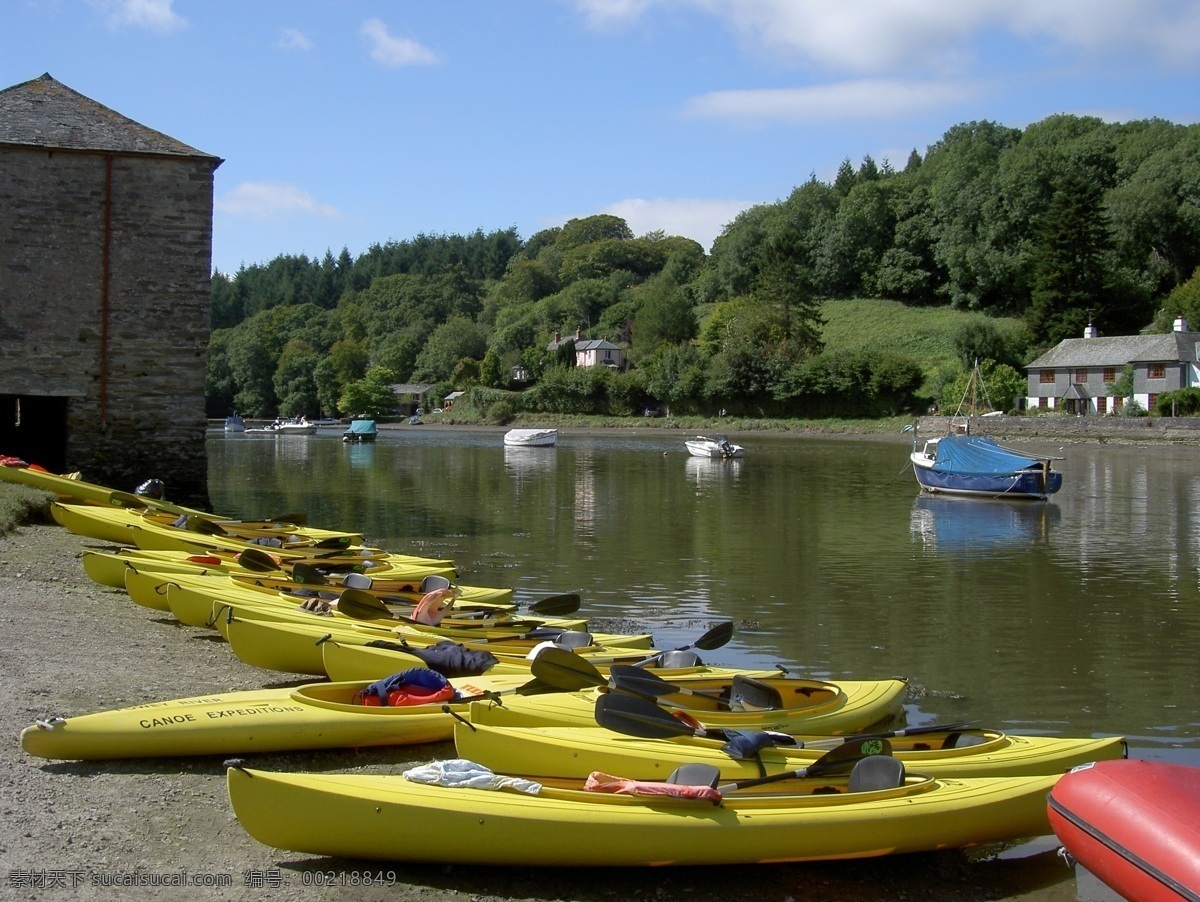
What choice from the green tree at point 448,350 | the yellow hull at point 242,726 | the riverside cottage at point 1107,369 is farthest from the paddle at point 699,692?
the green tree at point 448,350

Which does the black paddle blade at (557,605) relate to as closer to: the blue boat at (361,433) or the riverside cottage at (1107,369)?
the riverside cottage at (1107,369)

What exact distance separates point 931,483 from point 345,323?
11549cm

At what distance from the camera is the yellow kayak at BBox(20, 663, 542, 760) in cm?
670

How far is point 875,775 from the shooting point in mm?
6324

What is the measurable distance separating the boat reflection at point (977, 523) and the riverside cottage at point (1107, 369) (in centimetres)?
3451

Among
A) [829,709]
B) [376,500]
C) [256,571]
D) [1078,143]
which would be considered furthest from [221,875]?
[1078,143]

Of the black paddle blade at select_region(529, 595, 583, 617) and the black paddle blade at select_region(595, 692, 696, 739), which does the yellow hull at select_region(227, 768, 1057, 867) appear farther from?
the black paddle blade at select_region(529, 595, 583, 617)

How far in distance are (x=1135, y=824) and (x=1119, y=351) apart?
64410 mm

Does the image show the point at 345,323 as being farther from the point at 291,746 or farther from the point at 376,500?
the point at 291,746

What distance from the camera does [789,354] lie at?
266ft

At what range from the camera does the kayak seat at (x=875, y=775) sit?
6293 mm

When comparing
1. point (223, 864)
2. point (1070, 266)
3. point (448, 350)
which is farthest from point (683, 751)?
point (448, 350)

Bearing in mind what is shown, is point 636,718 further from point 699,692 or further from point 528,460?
point 528,460

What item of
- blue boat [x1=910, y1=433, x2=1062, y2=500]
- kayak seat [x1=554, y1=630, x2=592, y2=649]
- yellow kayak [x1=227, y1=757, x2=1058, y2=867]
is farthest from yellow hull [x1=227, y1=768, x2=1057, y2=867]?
blue boat [x1=910, y1=433, x2=1062, y2=500]
